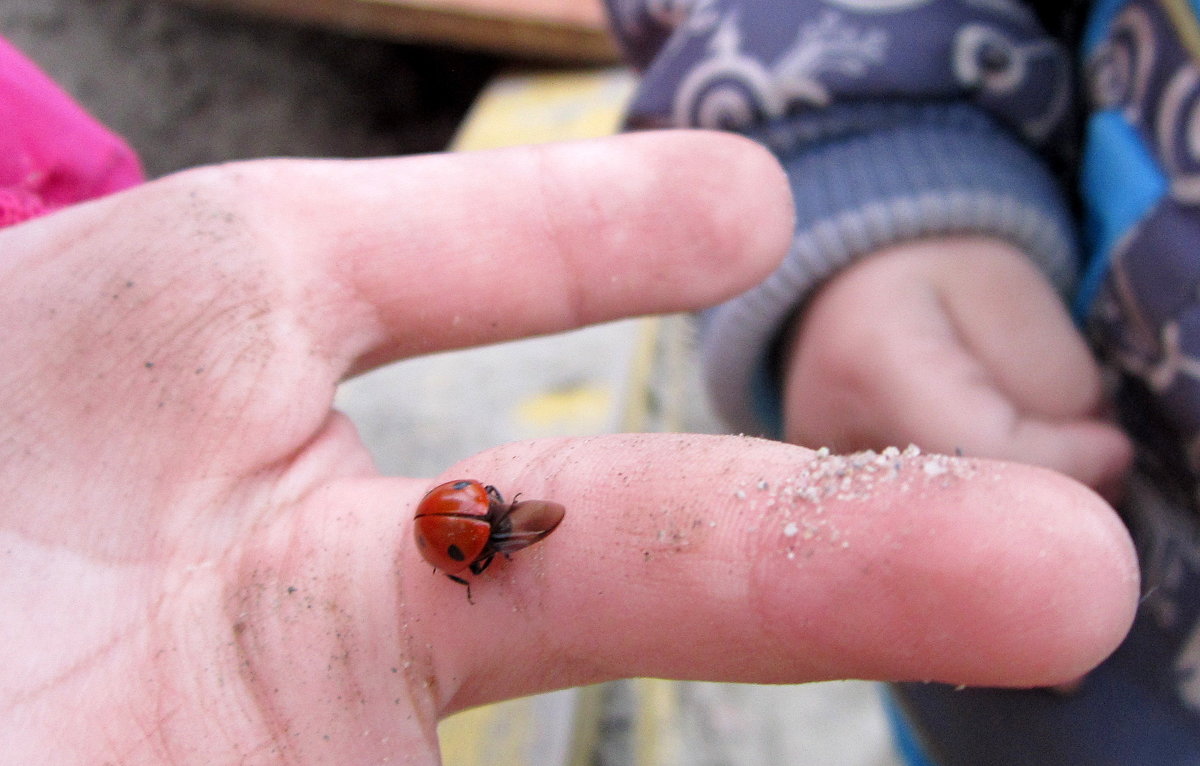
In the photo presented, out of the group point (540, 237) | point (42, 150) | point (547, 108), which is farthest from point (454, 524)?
point (547, 108)

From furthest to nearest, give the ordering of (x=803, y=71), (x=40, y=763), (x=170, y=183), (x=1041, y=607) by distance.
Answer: (x=803, y=71)
(x=170, y=183)
(x=40, y=763)
(x=1041, y=607)

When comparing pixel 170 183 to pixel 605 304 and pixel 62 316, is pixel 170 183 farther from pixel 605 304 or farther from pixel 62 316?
pixel 605 304

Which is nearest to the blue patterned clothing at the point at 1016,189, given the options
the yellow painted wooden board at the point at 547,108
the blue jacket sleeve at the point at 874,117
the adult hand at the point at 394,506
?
the blue jacket sleeve at the point at 874,117

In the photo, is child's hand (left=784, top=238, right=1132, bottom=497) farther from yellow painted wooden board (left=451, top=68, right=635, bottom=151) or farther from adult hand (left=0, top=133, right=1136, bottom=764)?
yellow painted wooden board (left=451, top=68, right=635, bottom=151)

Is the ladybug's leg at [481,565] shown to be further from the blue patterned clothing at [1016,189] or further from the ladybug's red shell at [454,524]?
the blue patterned clothing at [1016,189]

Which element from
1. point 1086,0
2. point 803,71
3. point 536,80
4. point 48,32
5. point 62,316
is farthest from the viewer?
point 536,80

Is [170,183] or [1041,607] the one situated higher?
[170,183]

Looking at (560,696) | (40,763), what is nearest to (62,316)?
(40,763)
